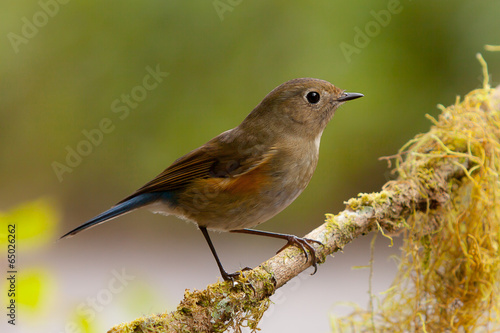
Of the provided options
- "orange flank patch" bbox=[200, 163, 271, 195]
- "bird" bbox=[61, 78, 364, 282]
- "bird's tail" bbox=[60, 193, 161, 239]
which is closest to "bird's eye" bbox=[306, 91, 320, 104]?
"bird" bbox=[61, 78, 364, 282]

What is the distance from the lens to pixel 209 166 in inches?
116

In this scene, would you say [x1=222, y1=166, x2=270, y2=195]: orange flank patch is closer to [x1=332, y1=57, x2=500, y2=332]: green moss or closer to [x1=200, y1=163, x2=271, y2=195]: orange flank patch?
[x1=200, y1=163, x2=271, y2=195]: orange flank patch

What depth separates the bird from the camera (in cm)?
275

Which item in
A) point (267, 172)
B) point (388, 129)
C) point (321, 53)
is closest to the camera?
point (267, 172)

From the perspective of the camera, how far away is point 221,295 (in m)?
2.15

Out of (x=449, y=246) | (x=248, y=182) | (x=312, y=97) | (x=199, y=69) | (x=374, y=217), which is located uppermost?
(x=199, y=69)

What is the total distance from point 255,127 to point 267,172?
351 millimetres

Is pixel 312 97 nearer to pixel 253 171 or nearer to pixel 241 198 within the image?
pixel 253 171

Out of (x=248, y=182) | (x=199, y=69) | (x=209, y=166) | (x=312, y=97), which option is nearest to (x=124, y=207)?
(x=209, y=166)

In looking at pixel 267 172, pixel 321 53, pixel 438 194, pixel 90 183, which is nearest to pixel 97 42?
pixel 90 183

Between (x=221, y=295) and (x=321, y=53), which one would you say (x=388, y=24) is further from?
(x=221, y=295)

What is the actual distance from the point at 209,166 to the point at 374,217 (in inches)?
35.6

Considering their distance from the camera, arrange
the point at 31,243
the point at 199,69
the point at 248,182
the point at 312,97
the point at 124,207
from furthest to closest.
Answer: the point at 199,69, the point at 312,97, the point at 248,182, the point at 124,207, the point at 31,243

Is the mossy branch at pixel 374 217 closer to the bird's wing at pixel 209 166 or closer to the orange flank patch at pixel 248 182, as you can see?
the orange flank patch at pixel 248 182
